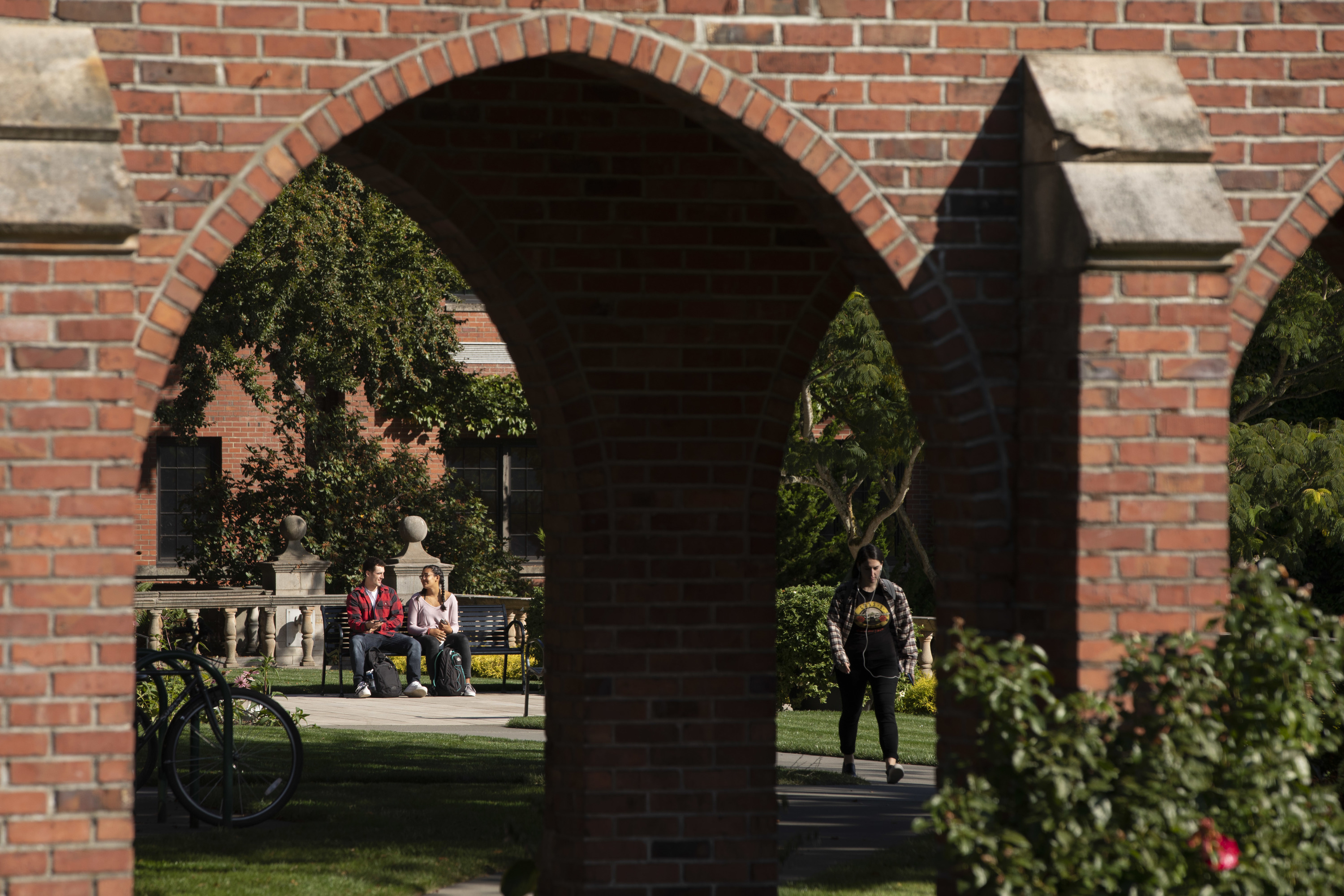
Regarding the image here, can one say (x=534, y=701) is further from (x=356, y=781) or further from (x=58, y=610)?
(x=58, y=610)

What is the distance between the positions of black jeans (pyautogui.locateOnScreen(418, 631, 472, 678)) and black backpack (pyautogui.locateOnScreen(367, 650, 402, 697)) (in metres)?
0.41

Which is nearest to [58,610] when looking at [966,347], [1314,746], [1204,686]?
[966,347]

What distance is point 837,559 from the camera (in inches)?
930

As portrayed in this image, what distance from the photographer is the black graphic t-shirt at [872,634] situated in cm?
1077

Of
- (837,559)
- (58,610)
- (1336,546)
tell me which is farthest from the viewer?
(837,559)

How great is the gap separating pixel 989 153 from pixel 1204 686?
1713 mm

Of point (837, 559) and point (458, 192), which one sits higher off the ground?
point (458, 192)

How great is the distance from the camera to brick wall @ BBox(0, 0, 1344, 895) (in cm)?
414

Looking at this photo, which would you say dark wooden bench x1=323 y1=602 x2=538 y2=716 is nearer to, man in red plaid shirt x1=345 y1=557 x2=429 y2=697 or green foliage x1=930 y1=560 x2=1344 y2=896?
man in red plaid shirt x1=345 y1=557 x2=429 y2=697

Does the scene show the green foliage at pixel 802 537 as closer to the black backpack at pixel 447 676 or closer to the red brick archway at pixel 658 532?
the black backpack at pixel 447 676

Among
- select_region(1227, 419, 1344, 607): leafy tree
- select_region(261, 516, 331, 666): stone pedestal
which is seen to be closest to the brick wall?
select_region(1227, 419, 1344, 607): leafy tree

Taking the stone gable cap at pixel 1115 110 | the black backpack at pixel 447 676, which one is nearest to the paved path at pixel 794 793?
the black backpack at pixel 447 676

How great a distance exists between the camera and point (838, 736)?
521 inches

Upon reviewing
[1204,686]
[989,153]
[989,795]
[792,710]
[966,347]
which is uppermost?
[989,153]
